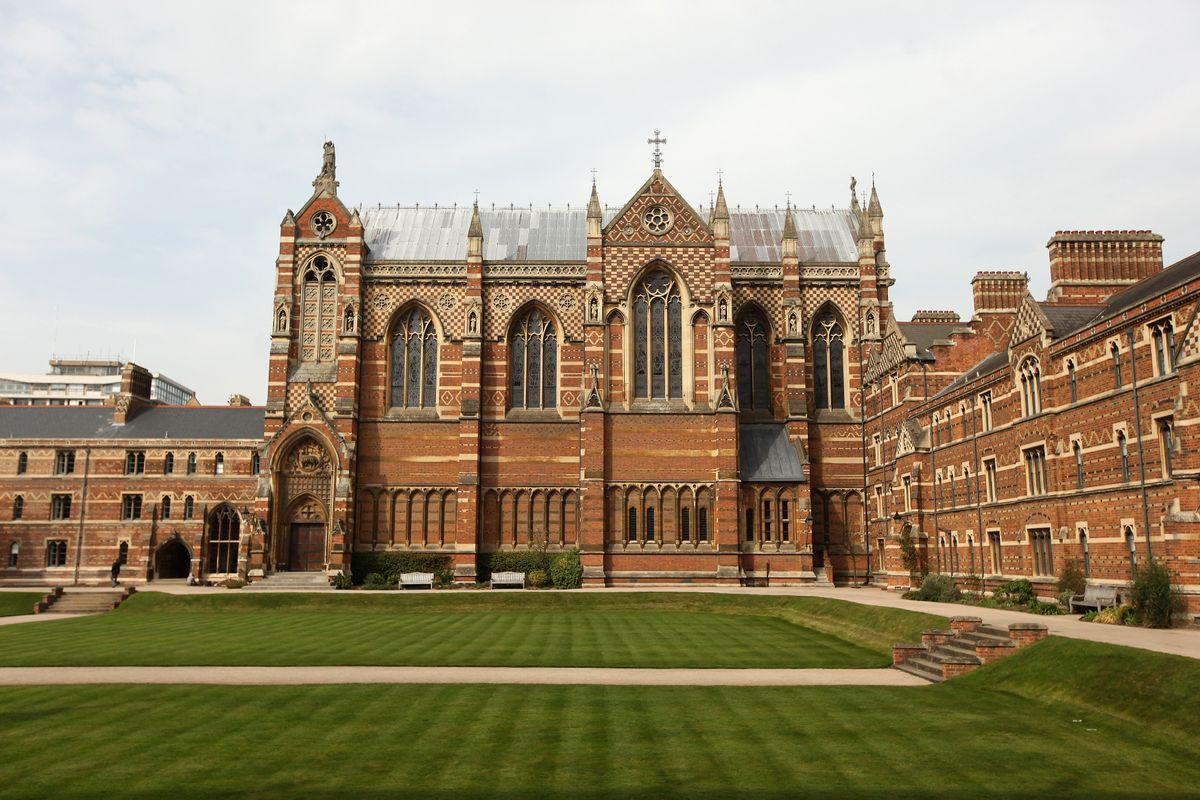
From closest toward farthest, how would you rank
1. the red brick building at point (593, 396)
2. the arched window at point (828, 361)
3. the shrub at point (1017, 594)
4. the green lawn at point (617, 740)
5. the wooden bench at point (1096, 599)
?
1. the green lawn at point (617, 740)
2. the wooden bench at point (1096, 599)
3. the shrub at point (1017, 594)
4. the red brick building at point (593, 396)
5. the arched window at point (828, 361)

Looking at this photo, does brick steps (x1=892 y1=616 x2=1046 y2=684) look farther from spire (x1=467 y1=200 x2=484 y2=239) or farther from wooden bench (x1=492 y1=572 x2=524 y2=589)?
spire (x1=467 y1=200 x2=484 y2=239)

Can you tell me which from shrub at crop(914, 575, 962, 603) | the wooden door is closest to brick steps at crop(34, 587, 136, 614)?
the wooden door

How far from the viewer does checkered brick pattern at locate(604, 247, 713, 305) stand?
179 ft

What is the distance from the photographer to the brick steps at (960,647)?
69.6 feet

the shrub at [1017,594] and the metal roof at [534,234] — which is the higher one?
the metal roof at [534,234]

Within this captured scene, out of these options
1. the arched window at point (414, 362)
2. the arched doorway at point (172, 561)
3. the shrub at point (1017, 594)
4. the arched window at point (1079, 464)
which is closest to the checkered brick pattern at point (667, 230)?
the arched window at point (414, 362)

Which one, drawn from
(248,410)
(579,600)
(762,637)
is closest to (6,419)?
(248,410)

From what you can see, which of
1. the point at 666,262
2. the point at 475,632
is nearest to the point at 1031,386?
the point at 475,632

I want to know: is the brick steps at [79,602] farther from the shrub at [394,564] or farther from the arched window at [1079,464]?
the arched window at [1079,464]

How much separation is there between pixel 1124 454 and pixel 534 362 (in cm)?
3465

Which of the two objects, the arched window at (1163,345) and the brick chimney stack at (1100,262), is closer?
the arched window at (1163,345)

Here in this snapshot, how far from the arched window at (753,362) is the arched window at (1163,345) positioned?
30.2 m

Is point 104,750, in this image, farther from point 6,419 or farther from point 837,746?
point 6,419

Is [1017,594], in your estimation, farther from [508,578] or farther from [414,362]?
[414,362]
